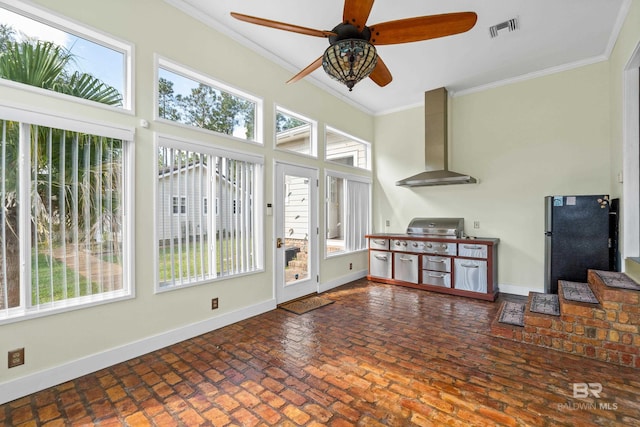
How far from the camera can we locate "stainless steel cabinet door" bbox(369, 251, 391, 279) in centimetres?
506

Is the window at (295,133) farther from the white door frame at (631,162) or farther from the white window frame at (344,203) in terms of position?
the white door frame at (631,162)

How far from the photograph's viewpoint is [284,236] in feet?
13.0

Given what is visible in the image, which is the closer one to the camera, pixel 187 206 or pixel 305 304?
pixel 187 206

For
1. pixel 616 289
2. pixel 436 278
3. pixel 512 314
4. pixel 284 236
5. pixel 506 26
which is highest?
pixel 506 26

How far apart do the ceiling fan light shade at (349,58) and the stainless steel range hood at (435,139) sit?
3.14m

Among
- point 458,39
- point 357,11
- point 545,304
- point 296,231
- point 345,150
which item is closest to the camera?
point 357,11

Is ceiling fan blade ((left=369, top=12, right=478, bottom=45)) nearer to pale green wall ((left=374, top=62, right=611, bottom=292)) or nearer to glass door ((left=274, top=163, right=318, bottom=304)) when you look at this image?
glass door ((left=274, top=163, right=318, bottom=304))

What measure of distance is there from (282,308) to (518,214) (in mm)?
3802

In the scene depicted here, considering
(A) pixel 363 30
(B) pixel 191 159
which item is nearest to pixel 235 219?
(B) pixel 191 159

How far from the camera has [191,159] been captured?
298cm

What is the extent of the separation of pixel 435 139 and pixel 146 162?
14.0ft

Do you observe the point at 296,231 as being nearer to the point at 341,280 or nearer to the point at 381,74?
the point at 341,280

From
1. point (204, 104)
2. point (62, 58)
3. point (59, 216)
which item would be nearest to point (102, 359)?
point (59, 216)

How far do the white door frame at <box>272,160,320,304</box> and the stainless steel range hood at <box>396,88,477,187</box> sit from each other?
168cm
